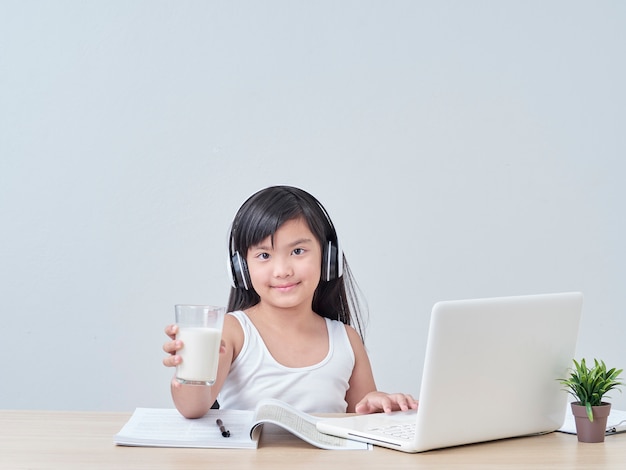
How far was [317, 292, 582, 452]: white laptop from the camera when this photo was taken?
50.3 inches

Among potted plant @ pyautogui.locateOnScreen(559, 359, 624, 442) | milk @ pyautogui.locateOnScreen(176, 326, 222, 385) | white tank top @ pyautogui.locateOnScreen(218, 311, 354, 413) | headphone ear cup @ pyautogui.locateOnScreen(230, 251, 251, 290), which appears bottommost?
white tank top @ pyautogui.locateOnScreen(218, 311, 354, 413)

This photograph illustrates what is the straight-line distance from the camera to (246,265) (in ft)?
6.40

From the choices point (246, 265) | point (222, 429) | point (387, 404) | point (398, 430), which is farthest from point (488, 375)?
point (246, 265)

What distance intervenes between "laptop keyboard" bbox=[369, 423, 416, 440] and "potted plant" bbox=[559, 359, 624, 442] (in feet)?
0.88

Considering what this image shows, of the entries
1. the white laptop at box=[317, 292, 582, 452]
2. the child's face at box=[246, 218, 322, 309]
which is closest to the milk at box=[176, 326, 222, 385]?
the white laptop at box=[317, 292, 582, 452]

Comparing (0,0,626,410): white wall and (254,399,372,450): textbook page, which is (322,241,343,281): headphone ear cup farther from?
(0,0,626,410): white wall

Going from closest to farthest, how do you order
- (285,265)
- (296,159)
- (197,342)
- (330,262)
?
(197,342)
(285,265)
(330,262)
(296,159)

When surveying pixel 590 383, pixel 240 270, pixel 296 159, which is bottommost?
pixel 590 383

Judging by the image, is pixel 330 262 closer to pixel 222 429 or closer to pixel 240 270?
pixel 240 270

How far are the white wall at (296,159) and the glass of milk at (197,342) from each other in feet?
5.25

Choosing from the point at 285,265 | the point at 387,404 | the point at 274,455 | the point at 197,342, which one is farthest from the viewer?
the point at 285,265

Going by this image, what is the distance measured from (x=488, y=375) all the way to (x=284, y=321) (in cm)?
74

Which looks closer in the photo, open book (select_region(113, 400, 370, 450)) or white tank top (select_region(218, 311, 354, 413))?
open book (select_region(113, 400, 370, 450))

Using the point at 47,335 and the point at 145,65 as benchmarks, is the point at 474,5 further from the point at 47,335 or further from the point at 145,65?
the point at 47,335
